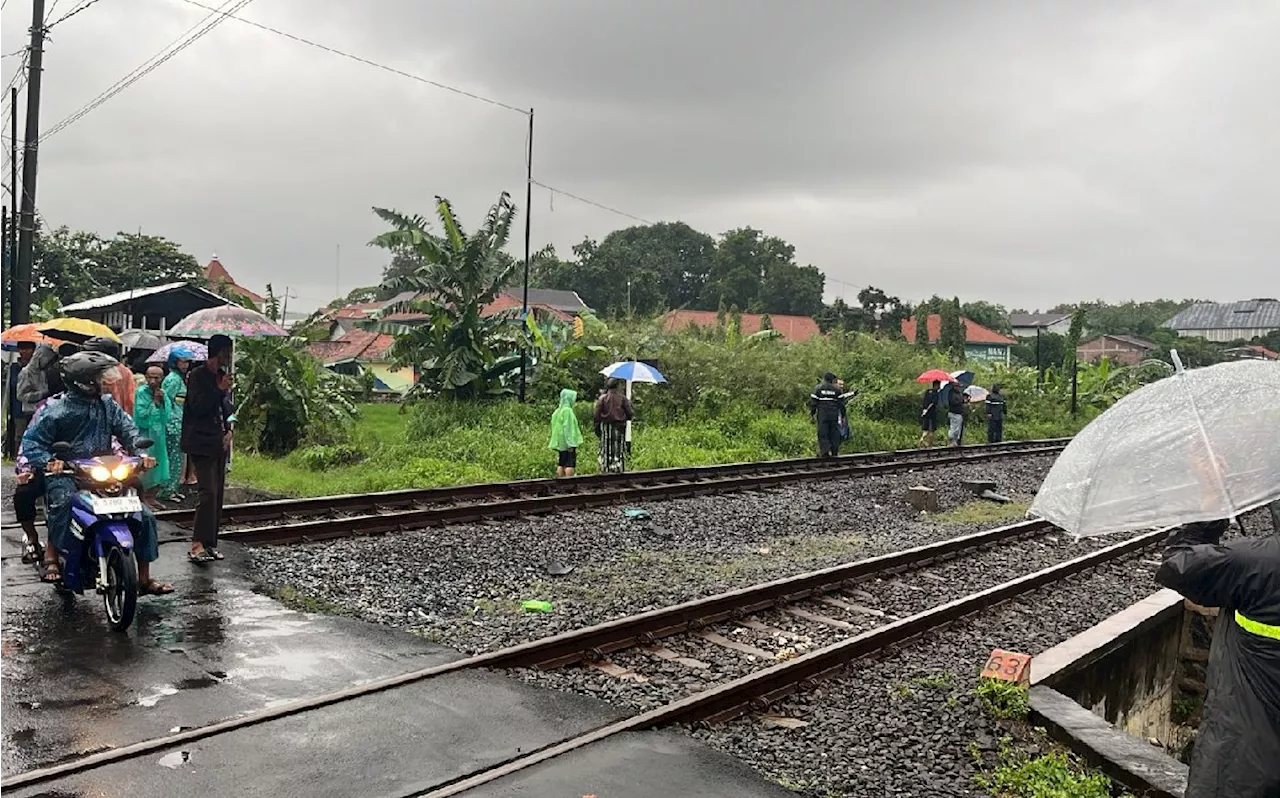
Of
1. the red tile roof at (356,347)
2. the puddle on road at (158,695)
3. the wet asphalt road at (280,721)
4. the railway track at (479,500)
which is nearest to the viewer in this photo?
the wet asphalt road at (280,721)

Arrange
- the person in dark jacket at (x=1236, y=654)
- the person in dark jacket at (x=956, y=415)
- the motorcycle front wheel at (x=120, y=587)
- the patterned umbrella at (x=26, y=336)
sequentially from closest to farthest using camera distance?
the person in dark jacket at (x=1236, y=654) → the motorcycle front wheel at (x=120, y=587) → the patterned umbrella at (x=26, y=336) → the person in dark jacket at (x=956, y=415)

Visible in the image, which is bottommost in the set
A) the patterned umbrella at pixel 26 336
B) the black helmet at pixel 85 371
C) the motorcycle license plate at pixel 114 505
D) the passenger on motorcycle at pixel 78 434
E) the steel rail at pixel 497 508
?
the steel rail at pixel 497 508

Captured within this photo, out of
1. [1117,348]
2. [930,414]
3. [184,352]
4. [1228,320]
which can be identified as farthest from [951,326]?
[1228,320]

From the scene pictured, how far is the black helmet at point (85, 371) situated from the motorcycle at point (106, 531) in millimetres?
424

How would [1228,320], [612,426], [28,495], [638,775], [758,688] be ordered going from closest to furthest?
[638,775] → [758,688] → [28,495] → [612,426] → [1228,320]

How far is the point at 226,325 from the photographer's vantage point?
12664 mm

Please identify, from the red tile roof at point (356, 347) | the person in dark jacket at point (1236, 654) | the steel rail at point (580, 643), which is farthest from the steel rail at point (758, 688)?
the red tile roof at point (356, 347)

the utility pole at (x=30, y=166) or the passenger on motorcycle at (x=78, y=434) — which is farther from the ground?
the utility pole at (x=30, y=166)

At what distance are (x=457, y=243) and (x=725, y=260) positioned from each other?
56625 mm

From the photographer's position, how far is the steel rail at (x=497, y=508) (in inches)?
396

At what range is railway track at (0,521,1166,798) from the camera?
4805 mm

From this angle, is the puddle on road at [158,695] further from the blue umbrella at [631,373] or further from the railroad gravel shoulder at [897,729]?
the blue umbrella at [631,373]

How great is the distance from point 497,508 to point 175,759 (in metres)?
7.13

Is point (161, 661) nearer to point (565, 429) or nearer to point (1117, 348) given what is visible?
point (565, 429)
